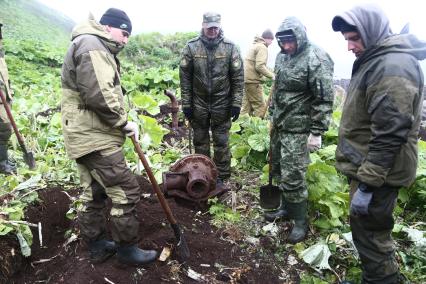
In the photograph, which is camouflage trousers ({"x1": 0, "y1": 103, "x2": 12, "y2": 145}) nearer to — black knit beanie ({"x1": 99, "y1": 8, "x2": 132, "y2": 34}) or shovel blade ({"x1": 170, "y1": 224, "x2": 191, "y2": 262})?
black knit beanie ({"x1": 99, "y1": 8, "x2": 132, "y2": 34})

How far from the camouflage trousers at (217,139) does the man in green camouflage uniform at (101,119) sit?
2.10 meters

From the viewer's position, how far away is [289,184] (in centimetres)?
378

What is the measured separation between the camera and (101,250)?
3195mm

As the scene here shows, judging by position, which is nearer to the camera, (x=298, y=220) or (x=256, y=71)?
(x=298, y=220)

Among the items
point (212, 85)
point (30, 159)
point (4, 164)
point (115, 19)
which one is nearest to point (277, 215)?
point (212, 85)

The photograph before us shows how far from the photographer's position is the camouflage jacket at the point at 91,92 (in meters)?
2.67

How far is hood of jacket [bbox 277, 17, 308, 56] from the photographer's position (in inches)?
138

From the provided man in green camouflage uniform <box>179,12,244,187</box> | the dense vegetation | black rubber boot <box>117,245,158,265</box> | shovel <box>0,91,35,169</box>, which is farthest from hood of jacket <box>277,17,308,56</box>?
shovel <box>0,91,35,169</box>

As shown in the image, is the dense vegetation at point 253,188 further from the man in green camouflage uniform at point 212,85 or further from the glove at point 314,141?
the man in green camouflage uniform at point 212,85

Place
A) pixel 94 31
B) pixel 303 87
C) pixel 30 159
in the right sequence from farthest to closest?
pixel 30 159 → pixel 303 87 → pixel 94 31

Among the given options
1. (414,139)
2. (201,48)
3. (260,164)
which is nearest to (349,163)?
(414,139)

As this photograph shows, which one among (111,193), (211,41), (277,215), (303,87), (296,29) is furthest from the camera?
(211,41)

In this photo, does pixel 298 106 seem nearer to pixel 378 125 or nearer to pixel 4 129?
pixel 378 125

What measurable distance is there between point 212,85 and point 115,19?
2059 millimetres
